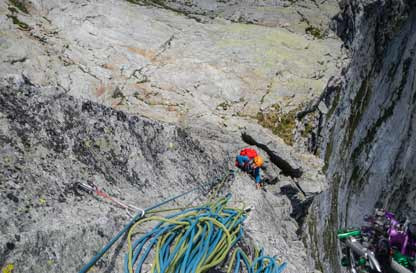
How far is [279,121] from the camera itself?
364 inches

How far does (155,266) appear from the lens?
382 centimetres

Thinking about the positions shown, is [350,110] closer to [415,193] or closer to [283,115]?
[283,115]

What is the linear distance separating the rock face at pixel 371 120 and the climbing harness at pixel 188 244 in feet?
19.5

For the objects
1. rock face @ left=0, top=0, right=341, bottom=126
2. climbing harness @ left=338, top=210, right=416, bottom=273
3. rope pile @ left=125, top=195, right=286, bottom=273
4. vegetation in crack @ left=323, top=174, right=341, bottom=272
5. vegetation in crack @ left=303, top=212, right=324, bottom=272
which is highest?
rock face @ left=0, top=0, right=341, bottom=126

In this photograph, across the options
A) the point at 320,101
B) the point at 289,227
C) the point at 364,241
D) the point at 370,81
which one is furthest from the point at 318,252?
the point at 370,81

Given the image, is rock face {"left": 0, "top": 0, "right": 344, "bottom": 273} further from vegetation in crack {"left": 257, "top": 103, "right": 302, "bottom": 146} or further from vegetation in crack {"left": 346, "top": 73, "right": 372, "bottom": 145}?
vegetation in crack {"left": 346, "top": 73, "right": 372, "bottom": 145}

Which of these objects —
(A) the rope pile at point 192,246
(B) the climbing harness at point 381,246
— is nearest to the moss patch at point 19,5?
(A) the rope pile at point 192,246

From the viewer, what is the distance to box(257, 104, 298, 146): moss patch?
356 inches

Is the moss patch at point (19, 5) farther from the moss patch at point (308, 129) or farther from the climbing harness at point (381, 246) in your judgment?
the climbing harness at point (381, 246)

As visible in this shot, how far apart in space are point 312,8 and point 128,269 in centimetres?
1312

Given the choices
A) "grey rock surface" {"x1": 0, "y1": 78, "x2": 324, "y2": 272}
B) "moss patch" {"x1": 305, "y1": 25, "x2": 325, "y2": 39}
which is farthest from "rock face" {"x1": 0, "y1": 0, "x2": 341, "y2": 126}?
"grey rock surface" {"x1": 0, "y1": 78, "x2": 324, "y2": 272}

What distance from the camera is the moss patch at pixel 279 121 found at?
9.05 meters

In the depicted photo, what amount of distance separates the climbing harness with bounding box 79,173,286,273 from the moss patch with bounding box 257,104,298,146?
4595mm

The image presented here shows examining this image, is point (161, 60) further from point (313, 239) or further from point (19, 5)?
point (313, 239)
